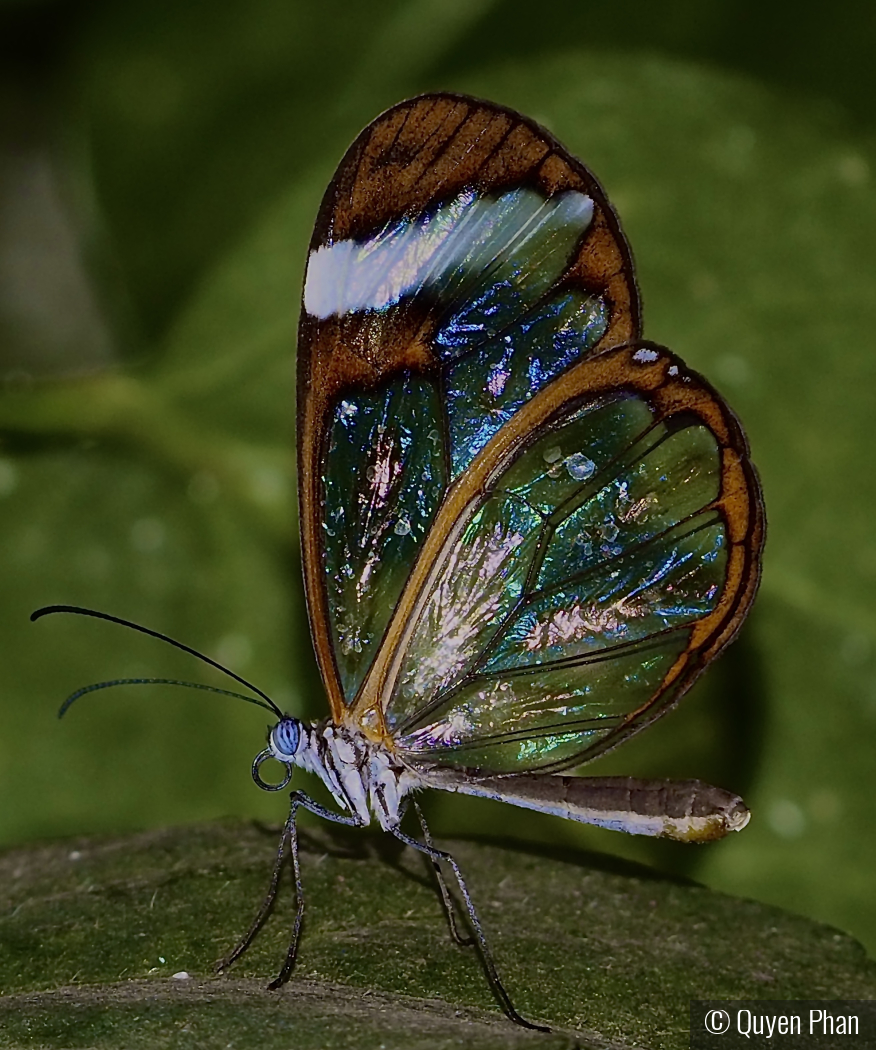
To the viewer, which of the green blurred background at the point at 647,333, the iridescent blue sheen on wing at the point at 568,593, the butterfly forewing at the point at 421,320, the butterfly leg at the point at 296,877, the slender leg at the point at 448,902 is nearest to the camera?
the butterfly leg at the point at 296,877

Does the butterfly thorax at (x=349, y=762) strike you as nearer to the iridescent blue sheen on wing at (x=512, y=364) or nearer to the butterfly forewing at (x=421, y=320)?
the butterfly forewing at (x=421, y=320)

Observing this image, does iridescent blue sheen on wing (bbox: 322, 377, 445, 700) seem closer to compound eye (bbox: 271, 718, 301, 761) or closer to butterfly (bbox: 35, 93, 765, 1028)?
butterfly (bbox: 35, 93, 765, 1028)

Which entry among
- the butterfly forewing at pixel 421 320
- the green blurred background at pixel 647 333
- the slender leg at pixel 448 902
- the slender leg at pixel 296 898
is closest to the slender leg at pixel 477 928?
the slender leg at pixel 448 902

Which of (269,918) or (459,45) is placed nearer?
(269,918)

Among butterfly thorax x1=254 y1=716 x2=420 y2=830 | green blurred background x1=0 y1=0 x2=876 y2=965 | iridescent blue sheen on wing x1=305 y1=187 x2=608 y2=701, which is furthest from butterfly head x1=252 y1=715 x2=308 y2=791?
green blurred background x1=0 y1=0 x2=876 y2=965

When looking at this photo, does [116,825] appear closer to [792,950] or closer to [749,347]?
[792,950]

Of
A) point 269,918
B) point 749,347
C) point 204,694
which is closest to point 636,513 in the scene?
point 749,347

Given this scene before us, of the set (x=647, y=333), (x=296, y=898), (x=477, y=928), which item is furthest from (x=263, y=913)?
(x=647, y=333)
